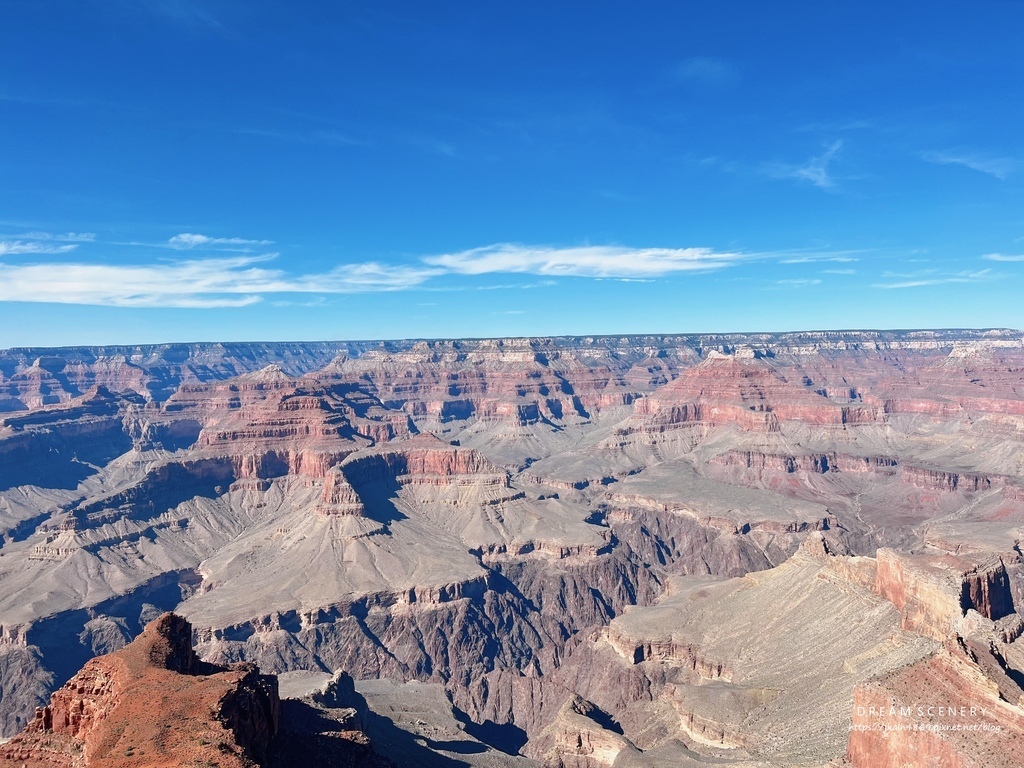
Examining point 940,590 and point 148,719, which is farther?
point 940,590

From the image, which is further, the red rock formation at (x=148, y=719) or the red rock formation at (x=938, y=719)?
the red rock formation at (x=938, y=719)

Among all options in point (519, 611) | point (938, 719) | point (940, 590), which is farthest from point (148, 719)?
point (519, 611)

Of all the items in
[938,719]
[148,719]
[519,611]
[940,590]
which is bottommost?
[519,611]

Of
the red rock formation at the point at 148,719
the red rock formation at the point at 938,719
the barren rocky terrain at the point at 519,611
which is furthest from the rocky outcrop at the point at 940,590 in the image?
the red rock formation at the point at 148,719

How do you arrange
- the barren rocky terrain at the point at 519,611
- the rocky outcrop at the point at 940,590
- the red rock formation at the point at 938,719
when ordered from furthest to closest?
the rocky outcrop at the point at 940,590
the barren rocky terrain at the point at 519,611
the red rock formation at the point at 938,719

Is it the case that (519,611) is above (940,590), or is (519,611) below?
below

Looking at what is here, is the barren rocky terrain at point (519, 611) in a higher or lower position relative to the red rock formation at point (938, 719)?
lower

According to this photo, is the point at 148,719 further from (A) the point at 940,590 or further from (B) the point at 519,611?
(B) the point at 519,611

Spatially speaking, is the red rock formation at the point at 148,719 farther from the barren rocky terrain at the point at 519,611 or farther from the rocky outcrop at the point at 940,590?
the rocky outcrop at the point at 940,590

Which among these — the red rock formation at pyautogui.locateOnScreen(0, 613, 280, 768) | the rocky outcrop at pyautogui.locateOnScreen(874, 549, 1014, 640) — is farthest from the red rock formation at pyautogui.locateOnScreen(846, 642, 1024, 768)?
the red rock formation at pyautogui.locateOnScreen(0, 613, 280, 768)

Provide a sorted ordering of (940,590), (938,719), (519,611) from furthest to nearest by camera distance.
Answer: (519,611), (940,590), (938,719)

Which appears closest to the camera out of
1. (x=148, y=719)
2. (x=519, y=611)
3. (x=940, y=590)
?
(x=148, y=719)
